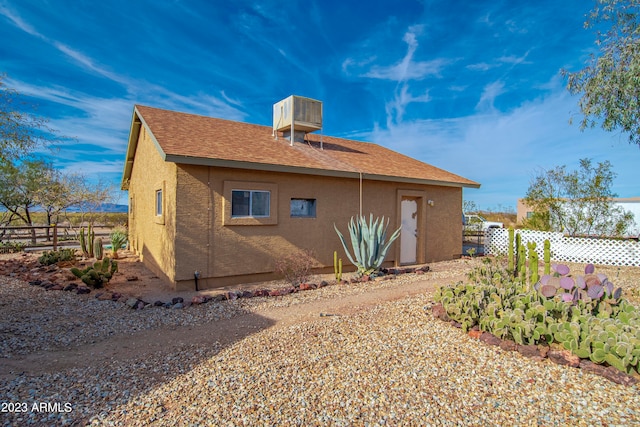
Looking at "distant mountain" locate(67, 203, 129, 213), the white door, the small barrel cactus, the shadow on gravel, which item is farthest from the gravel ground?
"distant mountain" locate(67, 203, 129, 213)

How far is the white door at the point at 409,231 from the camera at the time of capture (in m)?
11.2

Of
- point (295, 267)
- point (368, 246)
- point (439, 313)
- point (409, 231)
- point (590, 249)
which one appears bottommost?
point (439, 313)

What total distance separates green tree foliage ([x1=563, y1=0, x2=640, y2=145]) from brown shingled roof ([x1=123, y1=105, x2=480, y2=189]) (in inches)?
176

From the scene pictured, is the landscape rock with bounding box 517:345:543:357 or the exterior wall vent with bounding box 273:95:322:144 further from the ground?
the exterior wall vent with bounding box 273:95:322:144

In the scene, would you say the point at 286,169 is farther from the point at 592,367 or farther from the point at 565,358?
the point at 592,367

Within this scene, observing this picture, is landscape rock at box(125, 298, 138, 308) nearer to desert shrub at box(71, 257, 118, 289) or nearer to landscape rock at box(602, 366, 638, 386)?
desert shrub at box(71, 257, 118, 289)

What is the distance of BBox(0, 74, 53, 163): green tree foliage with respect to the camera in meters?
7.28

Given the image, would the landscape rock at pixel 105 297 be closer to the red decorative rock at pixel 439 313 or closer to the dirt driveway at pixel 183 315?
the dirt driveway at pixel 183 315

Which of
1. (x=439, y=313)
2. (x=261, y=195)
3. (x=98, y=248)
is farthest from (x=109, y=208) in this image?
(x=439, y=313)

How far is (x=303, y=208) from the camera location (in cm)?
927

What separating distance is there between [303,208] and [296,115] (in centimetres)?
355

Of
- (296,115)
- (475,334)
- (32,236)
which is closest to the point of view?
(475,334)

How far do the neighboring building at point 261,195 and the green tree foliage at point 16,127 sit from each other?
2.31m

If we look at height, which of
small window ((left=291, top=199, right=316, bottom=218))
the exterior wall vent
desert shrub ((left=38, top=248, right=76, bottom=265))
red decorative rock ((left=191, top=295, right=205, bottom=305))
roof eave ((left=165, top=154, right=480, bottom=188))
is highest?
the exterior wall vent
